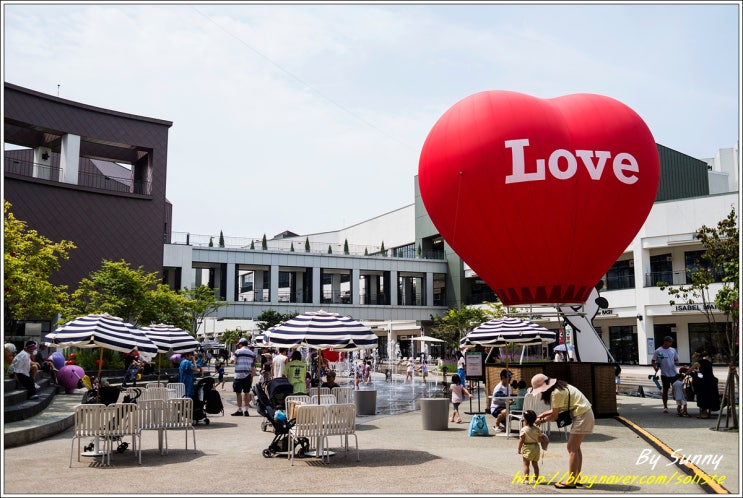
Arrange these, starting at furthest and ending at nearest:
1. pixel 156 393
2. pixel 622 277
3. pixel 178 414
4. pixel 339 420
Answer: pixel 622 277, pixel 156 393, pixel 178 414, pixel 339 420

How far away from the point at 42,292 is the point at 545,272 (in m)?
16.3

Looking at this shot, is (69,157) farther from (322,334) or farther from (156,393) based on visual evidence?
(322,334)

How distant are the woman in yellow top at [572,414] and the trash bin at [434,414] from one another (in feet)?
21.1

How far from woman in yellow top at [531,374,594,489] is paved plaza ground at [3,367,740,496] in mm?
279

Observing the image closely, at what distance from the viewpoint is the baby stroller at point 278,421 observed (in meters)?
11.9

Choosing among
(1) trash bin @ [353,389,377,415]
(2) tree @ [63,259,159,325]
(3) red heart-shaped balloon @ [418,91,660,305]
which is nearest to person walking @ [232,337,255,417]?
(1) trash bin @ [353,389,377,415]

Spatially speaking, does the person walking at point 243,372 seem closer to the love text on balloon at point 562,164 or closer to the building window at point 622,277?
the love text on balloon at point 562,164

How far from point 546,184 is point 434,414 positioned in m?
6.54

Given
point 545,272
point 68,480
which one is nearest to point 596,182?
point 545,272

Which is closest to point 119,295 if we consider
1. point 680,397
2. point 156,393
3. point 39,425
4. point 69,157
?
point 69,157

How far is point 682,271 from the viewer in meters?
48.1

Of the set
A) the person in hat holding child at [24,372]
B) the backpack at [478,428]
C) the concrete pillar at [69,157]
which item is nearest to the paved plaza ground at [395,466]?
the backpack at [478,428]

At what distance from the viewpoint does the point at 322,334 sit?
1328 centimetres

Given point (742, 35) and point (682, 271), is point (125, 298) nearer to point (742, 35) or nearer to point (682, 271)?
point (742, 35)
